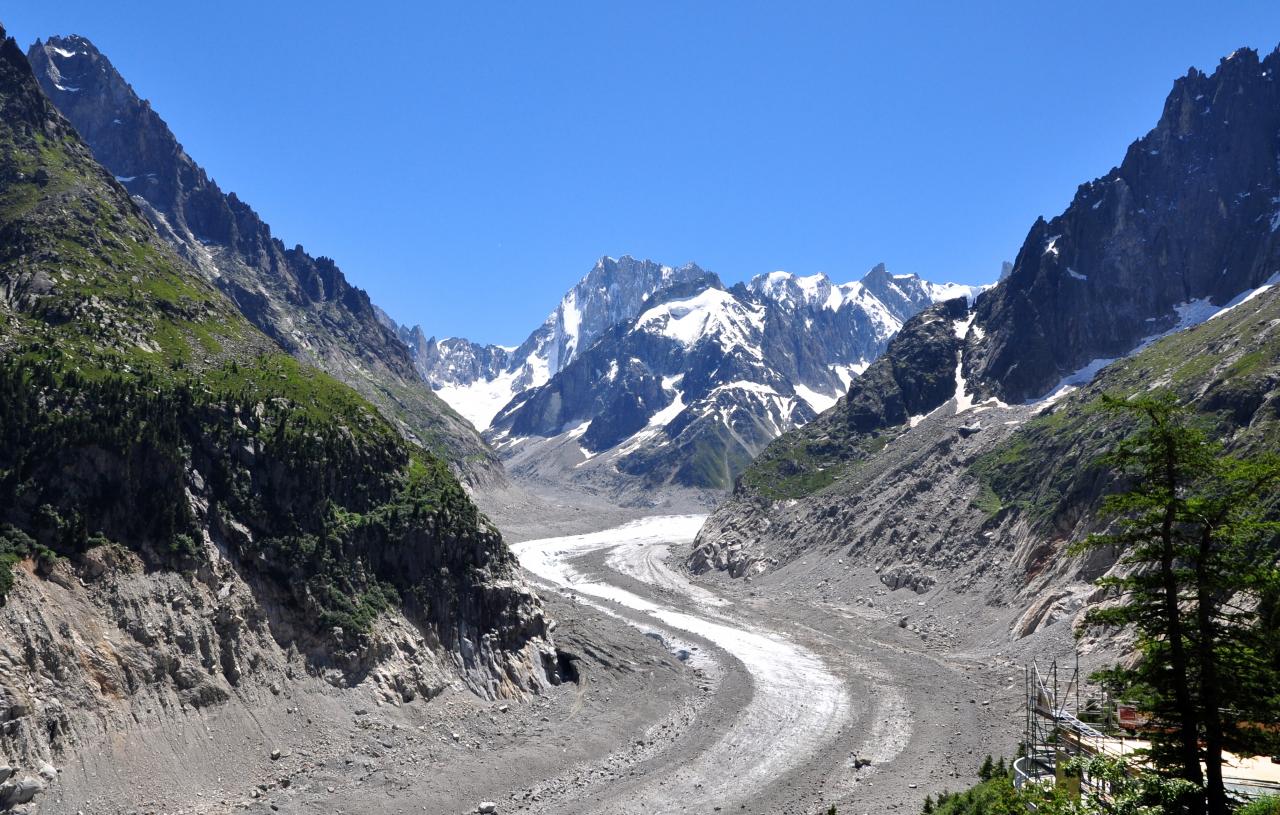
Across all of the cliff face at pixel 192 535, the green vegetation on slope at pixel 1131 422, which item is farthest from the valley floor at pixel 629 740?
the green vegetation on slope at pixel 1131 422

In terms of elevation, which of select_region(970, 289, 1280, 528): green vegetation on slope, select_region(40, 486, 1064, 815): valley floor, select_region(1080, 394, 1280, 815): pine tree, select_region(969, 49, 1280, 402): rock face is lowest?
select_region(40, 486, 1064, 815): valley floor

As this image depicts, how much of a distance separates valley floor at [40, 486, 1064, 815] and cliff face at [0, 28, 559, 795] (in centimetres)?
297

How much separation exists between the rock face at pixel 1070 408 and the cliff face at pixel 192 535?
62.7 meters

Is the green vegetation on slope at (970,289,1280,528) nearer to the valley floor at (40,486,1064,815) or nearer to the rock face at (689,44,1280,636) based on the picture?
the rock face at (689,44,1280,636)

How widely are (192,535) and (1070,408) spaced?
140 m

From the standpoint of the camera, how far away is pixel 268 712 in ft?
200

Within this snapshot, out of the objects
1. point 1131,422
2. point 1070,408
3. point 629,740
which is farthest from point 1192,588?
point 1070,408

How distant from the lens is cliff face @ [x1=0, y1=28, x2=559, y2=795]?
55.2 m

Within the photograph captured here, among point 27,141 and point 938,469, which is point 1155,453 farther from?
point 27,141

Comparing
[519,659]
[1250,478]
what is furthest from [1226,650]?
[519,659]

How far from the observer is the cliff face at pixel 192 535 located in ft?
181

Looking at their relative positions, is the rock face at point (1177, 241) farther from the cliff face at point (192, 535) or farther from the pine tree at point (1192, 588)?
the pine tree at point (1192, 588)

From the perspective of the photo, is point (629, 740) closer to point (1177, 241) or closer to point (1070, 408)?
point (1070, 408)

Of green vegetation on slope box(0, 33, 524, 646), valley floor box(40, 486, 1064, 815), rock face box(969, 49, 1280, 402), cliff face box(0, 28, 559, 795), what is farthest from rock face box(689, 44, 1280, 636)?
green vegetation on slope box(0, 33, 524, 646)
